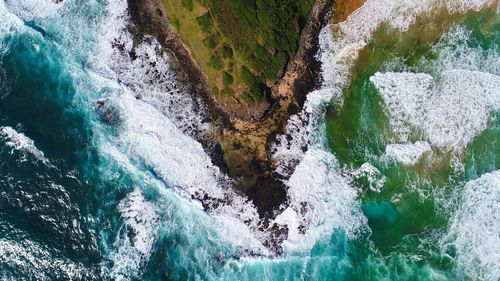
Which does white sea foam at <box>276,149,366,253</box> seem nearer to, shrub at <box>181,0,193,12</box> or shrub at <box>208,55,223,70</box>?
shrub at <box>208,55,223,70</box>

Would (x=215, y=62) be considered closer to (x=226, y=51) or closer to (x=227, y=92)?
(x=226, y=51)

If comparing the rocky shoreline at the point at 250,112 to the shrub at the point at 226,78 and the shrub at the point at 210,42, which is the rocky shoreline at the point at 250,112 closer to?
the shrub at the point at 226,78

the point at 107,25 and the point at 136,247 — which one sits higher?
the point at 107,25

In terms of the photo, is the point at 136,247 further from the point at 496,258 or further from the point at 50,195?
the point at 496,258

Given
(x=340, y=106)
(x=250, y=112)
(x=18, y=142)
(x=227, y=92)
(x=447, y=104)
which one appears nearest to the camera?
(x=18, y=142)

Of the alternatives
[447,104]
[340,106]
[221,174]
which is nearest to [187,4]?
[221,174]

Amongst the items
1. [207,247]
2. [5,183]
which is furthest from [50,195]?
[207,247]

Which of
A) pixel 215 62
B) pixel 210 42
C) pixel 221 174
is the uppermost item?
pixel 210 42

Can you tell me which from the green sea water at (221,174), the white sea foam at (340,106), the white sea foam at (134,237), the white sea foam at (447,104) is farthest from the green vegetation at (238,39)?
the white sea foam at (134,237)
